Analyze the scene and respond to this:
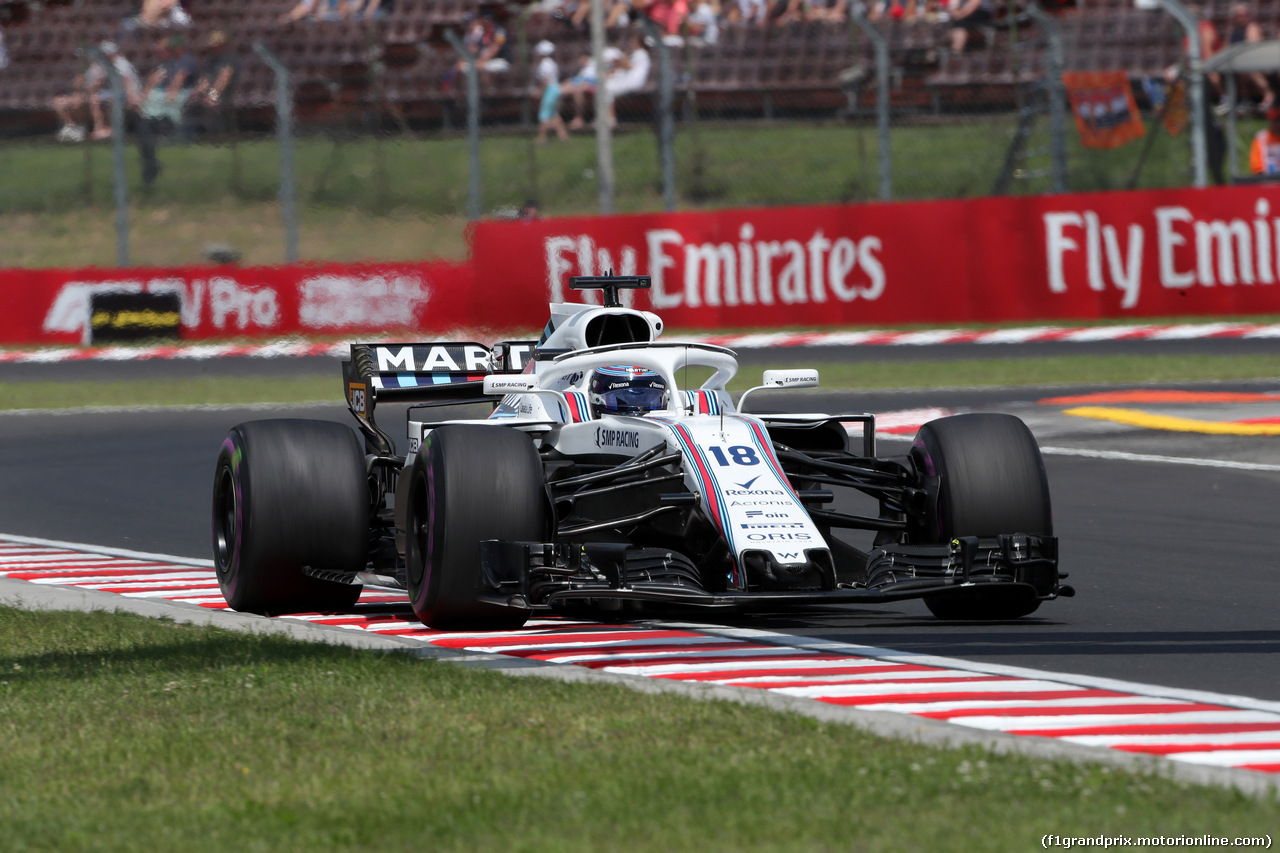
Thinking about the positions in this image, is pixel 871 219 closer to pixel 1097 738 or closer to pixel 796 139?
pixel 796 139

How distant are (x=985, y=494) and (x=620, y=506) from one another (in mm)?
1497

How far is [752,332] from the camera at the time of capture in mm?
22234

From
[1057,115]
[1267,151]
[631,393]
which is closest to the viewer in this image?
[631,393]

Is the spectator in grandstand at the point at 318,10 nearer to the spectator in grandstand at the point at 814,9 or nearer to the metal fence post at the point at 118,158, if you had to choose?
the metal fence post at the point at 118,158

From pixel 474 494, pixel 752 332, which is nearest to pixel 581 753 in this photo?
pixel 474 494

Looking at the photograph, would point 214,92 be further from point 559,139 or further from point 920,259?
point 920,259

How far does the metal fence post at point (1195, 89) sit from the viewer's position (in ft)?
72.7

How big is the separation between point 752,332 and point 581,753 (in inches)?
682

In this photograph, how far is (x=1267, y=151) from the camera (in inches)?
906

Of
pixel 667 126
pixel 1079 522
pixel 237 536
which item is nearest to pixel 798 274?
pixel 667 126

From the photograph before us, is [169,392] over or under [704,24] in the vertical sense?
under

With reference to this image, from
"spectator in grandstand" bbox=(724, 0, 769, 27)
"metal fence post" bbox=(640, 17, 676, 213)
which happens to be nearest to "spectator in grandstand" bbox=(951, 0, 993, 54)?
"spectator in grandstand" bbox=(724, 0, 769, 27)

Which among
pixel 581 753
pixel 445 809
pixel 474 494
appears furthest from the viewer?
pixel 474 494

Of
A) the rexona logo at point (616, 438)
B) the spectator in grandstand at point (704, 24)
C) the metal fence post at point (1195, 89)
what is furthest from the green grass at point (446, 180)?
the rexona logo at point (616, 438)
